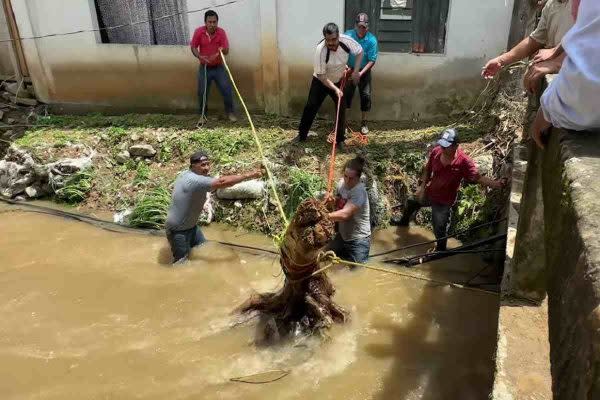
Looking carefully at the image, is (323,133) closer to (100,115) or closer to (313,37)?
(313,37)

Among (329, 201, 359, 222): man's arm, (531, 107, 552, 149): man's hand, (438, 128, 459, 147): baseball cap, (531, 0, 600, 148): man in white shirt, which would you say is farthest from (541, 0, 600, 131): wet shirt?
(438, 128, 459, 147): baseball cap

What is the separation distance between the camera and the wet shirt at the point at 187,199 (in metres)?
5.66

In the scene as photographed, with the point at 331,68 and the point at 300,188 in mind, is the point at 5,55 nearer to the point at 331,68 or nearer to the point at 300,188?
the point at 331,68

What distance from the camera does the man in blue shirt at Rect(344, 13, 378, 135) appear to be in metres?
7.28

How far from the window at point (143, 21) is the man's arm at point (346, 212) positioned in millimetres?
4977

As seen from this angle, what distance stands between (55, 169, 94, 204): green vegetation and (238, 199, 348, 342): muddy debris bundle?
4085mm

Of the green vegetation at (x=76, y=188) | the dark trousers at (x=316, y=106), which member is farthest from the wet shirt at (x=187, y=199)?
the green vegetation at (x=76, y=188)

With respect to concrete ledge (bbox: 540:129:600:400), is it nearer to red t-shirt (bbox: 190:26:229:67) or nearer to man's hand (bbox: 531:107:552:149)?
man's hand (bbox: 531:107:552:149)

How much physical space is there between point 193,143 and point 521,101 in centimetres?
506

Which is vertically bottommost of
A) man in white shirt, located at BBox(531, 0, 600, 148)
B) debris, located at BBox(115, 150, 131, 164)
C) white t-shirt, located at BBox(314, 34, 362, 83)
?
debris, located at BBox(115, 150, 131, 164)

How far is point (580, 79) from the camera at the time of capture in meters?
1.50

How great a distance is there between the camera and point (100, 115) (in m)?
9.12

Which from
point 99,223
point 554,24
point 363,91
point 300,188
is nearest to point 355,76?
point 363,91

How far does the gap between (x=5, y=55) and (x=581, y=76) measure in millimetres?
10613
